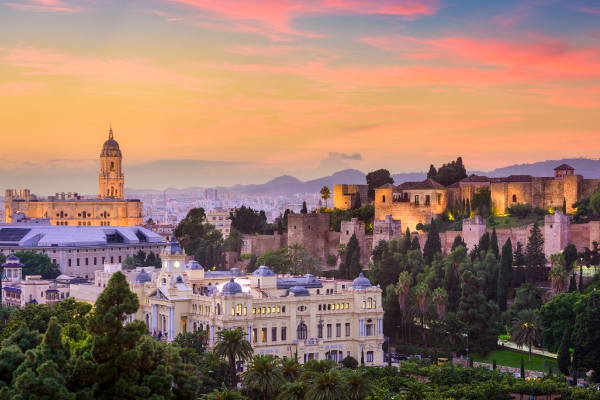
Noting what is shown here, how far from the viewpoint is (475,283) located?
216 ft

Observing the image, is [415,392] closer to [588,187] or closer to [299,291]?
[299,291]

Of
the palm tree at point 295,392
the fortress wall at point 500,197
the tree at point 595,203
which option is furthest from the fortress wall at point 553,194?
the palm tree at point 295,392

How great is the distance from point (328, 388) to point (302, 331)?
2021 cm

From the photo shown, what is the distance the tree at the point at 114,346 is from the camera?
1247 inches

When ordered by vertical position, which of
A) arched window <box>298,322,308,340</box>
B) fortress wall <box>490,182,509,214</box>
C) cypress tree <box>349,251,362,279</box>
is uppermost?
fortress wall <box>490,182,509,214</box>

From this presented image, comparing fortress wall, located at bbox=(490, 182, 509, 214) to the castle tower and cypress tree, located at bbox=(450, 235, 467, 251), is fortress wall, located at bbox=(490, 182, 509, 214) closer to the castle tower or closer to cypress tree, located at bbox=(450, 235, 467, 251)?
cypress tree, located at bbox=(450, 235, 467, 251)

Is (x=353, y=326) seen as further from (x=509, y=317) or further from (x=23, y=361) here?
(x=23, y=361)

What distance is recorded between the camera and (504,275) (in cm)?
6744

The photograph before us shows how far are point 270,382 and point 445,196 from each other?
42.4 metres

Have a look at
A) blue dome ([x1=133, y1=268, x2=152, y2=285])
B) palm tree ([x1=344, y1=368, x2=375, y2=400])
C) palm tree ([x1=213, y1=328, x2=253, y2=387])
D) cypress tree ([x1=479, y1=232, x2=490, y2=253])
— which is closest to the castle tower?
blue dome ([x1=133, y1=268, x2=152, y2=285])

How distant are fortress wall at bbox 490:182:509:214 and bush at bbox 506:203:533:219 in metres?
2.50

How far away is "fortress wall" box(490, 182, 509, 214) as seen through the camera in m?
84.1

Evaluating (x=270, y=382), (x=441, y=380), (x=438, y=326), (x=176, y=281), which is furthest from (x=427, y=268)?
(x=270, y=382)

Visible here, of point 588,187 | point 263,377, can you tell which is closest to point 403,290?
point 588,187
